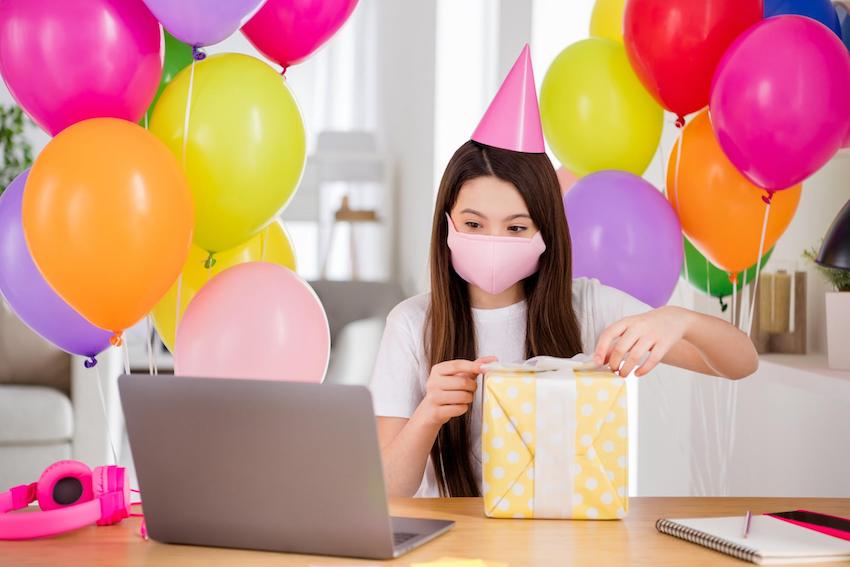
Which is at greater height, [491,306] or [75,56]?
[75,56]

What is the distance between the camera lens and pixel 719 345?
145 cm

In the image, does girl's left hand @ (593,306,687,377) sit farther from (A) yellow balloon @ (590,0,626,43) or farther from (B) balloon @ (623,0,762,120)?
(A) yellow balloon @ (590,0,626,43)

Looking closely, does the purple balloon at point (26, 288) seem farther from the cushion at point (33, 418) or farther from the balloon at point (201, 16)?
the cushion at point (33, 418)

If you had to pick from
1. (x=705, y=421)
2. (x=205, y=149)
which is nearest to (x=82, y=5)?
(x=205, y=149)

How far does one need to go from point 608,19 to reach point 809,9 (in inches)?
19.1

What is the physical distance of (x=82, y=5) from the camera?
1.34 metres

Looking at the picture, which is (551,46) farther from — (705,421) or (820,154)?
(820,154)

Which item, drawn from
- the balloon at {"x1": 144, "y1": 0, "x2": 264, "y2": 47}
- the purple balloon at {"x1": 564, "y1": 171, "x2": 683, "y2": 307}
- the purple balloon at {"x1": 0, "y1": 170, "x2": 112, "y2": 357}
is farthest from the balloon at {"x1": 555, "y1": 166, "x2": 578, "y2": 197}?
the purple balloon at {"x1": 0, "y1": 170, "x2": 112, "y2": 357}

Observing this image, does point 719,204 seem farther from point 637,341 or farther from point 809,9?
point 637,341

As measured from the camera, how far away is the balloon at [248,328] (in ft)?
4.58

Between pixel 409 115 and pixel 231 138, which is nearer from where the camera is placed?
pixel 231 138

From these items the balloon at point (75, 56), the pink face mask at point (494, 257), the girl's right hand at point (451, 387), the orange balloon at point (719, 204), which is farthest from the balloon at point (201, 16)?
the orange balloon at point (719, 204)

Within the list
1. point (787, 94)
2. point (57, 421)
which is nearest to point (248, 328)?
point (787, 94)

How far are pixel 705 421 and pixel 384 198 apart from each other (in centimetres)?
295
